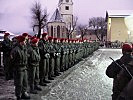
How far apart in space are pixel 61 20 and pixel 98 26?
17.4m

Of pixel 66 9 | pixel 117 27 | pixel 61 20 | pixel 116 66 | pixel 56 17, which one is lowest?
pixel 116 66

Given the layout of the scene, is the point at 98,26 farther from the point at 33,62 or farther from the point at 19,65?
the point at 19,65

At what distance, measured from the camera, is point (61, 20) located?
106 m

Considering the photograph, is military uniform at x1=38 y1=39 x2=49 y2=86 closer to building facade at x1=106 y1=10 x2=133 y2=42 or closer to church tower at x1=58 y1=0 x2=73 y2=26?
building facade at x1=106 y1=10 x2=133 y2=42

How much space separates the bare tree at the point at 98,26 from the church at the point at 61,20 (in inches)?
379

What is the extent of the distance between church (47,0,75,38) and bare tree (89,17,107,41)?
379 inches

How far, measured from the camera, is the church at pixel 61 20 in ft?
335

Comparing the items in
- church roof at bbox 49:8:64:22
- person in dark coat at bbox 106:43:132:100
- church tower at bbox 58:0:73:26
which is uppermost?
church tower at bbox 58:0:73:26

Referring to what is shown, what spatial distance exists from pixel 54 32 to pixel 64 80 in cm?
9065

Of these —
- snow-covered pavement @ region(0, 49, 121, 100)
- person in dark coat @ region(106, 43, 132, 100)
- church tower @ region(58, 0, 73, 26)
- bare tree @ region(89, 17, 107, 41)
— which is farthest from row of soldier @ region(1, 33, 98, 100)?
church tower @ region(58, 0, 73, 26)

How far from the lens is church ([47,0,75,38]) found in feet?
335

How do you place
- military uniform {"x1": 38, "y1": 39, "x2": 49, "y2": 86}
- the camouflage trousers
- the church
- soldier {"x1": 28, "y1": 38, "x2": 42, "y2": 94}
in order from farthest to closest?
the church
military uniform {"x1": 38, "y1": 39, "x2": 49, "y2": 86}
soldier {"x1": 28, "y1": 38, "x2": 42, "y2": 94}
the camouflage trousers

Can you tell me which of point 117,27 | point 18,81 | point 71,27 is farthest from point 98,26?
point 18,81

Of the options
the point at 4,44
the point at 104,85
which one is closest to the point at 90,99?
the point at 104,85
